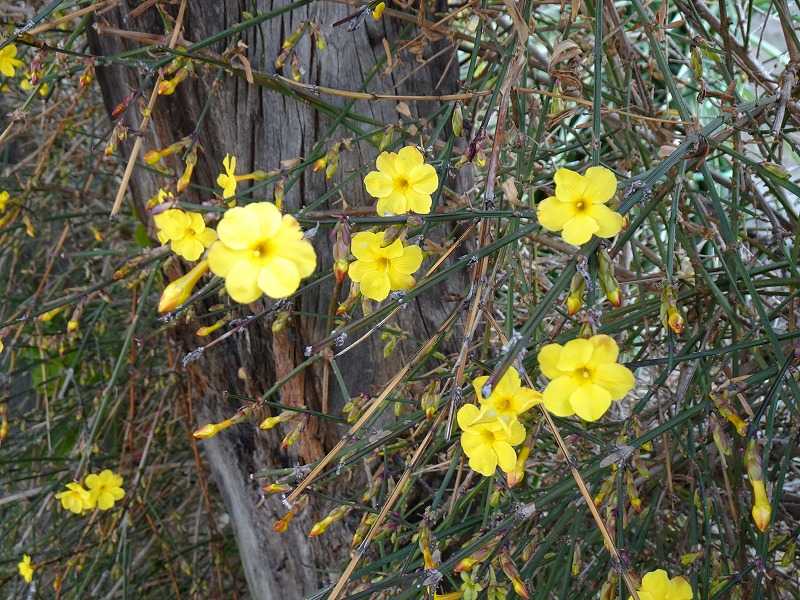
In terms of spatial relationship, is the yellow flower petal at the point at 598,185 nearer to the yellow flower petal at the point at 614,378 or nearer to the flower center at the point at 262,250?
the yellow flower petal at the point at 614,378

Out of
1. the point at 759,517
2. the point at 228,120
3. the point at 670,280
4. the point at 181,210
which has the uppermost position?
the point at 228,120

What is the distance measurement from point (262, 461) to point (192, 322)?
35cm

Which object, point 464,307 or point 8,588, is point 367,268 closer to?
point 464,307

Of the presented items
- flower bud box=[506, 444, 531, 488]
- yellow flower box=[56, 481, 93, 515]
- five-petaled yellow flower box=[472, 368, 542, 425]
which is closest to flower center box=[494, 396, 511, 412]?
five-petaled yellow flower box=[472, 368, 542, 425]

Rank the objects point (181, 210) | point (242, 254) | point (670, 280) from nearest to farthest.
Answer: point (242, 254) < point (670, 280) < point (181, 210)

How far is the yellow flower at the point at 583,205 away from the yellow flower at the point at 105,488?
1483mm

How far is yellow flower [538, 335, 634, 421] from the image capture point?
2.51ft

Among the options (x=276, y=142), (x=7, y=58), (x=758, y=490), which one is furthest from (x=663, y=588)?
(x=7, y=58)

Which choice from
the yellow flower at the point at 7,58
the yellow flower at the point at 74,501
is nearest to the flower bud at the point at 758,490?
the yellow flower at the point at 7,58

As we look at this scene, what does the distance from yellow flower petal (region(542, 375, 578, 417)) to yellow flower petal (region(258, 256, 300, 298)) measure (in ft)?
0.85

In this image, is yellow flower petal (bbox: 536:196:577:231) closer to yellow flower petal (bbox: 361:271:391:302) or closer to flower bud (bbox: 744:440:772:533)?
yellow flower petal (bbox: 361:271:391:302)

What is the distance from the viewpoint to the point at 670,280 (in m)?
0.90

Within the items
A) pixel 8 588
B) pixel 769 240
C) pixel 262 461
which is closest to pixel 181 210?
pixel 262 461

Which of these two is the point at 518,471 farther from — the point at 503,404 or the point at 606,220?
the point at 606,220
